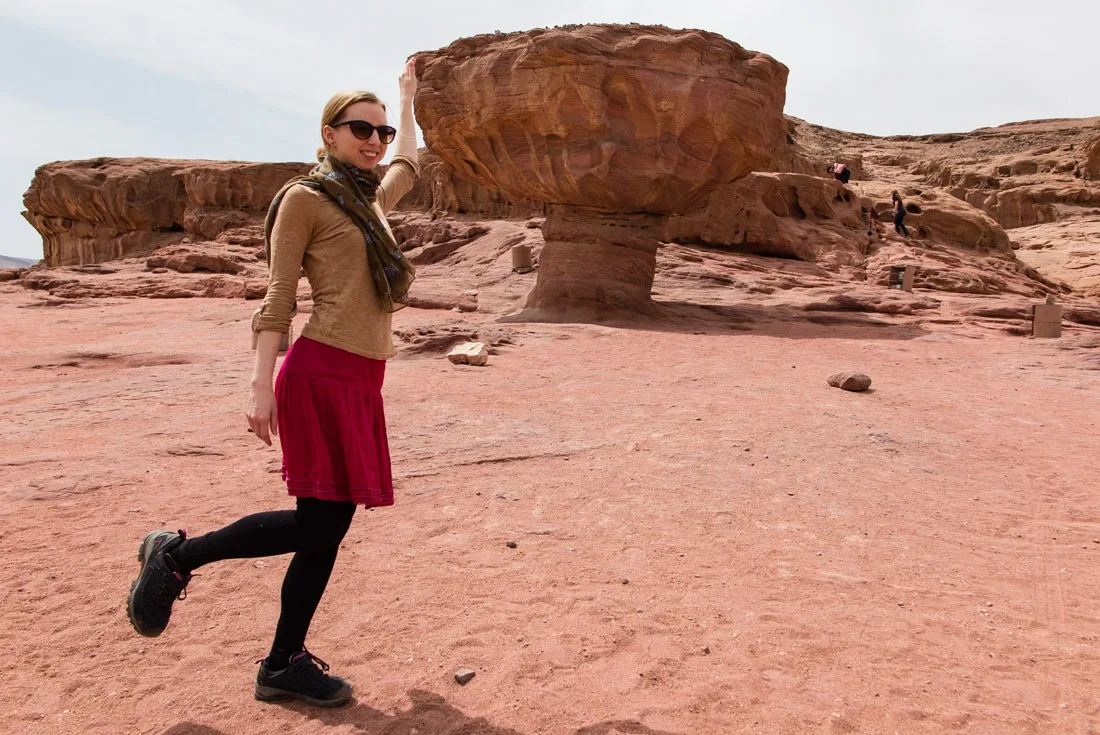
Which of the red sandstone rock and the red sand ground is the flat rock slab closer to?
the red sand ground

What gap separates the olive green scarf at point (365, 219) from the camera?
80.8 inches

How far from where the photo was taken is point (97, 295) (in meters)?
14.3

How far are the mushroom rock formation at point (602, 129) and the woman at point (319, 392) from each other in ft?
24.7

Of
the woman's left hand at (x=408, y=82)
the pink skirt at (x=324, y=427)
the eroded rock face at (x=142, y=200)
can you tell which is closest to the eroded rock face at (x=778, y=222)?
the woman's left hand at (x=408, y=82)

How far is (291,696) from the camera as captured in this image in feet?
7.02

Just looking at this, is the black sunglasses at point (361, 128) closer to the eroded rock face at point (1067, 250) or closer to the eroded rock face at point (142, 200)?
the eroded rock face at point (1067, 250)

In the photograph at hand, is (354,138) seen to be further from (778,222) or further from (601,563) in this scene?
(778,222)

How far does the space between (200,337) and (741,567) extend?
7.78 m

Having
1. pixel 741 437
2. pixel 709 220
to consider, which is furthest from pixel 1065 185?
pixel 741 437

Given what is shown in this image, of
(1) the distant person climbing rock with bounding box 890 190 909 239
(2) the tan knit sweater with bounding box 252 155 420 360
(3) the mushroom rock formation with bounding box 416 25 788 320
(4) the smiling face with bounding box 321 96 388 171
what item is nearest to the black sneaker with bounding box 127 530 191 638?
(2) the tan knit sweater with bounding box 252 155 420 360

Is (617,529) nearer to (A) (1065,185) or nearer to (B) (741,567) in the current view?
(B) (741,567)

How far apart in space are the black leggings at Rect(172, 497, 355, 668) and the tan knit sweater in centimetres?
A: 43

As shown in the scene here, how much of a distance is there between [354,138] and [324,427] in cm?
77

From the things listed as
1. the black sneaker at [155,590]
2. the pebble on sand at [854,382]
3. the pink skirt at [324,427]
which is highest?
the pink skirt at [324,427]
